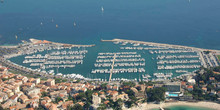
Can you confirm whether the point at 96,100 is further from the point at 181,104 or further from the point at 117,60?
the point at 117,60

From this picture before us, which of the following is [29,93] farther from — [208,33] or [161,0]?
[161,0]

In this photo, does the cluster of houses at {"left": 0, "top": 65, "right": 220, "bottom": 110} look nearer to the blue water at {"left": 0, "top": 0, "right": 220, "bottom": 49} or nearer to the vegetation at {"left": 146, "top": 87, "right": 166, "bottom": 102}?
the vegetation at {"left": 146, "top": 87, "right": 166, "bottom": 102}

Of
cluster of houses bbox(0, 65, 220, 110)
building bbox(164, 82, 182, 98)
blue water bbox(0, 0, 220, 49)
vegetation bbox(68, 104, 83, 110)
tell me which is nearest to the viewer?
vegetation bbox(68, 104, 83, 110)

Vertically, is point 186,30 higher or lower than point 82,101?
higher

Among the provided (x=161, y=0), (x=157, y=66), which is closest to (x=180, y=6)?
(x=161, y=0)

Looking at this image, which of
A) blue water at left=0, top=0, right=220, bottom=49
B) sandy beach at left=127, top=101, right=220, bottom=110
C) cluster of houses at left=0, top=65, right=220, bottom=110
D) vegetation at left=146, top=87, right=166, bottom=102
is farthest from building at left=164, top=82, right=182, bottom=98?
blue water at left=0, top=0, right=220, bottom=49

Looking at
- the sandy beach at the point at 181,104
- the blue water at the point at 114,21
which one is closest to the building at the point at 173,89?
the sandy beach at the point at 181,104
